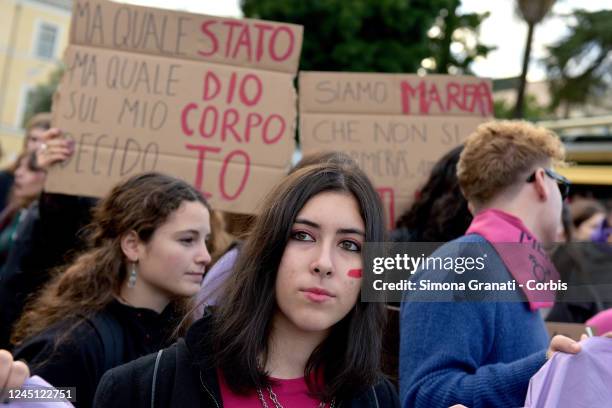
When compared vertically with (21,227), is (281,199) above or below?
below

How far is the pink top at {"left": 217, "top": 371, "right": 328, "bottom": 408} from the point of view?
1.78 meters

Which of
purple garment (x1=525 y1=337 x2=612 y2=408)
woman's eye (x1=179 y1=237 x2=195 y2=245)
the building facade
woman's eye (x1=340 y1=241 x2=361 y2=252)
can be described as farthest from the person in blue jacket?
the building facade

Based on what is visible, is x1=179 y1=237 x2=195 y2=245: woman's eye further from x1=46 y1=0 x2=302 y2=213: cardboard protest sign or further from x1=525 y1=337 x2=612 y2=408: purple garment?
x1=525 y1=337 x2=612 y2=408: purple garment

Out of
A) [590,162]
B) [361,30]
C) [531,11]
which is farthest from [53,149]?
[361,30]

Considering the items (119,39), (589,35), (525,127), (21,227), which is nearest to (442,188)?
(525,127)

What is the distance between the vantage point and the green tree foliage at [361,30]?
12867 mm

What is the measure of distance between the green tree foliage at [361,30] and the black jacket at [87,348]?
10407mm

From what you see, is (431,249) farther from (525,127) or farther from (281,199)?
(281,199)

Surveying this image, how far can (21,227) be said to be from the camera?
392 centimetres

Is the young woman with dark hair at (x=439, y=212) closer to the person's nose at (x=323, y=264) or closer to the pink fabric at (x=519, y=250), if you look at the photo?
the pink fabric at (x=519, y=250)

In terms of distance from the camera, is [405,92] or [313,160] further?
[405,92]

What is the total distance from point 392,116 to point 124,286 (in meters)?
1.87

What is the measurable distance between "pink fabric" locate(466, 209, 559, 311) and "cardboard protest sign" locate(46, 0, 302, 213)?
1.51m

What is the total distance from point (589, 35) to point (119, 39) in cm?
2190
